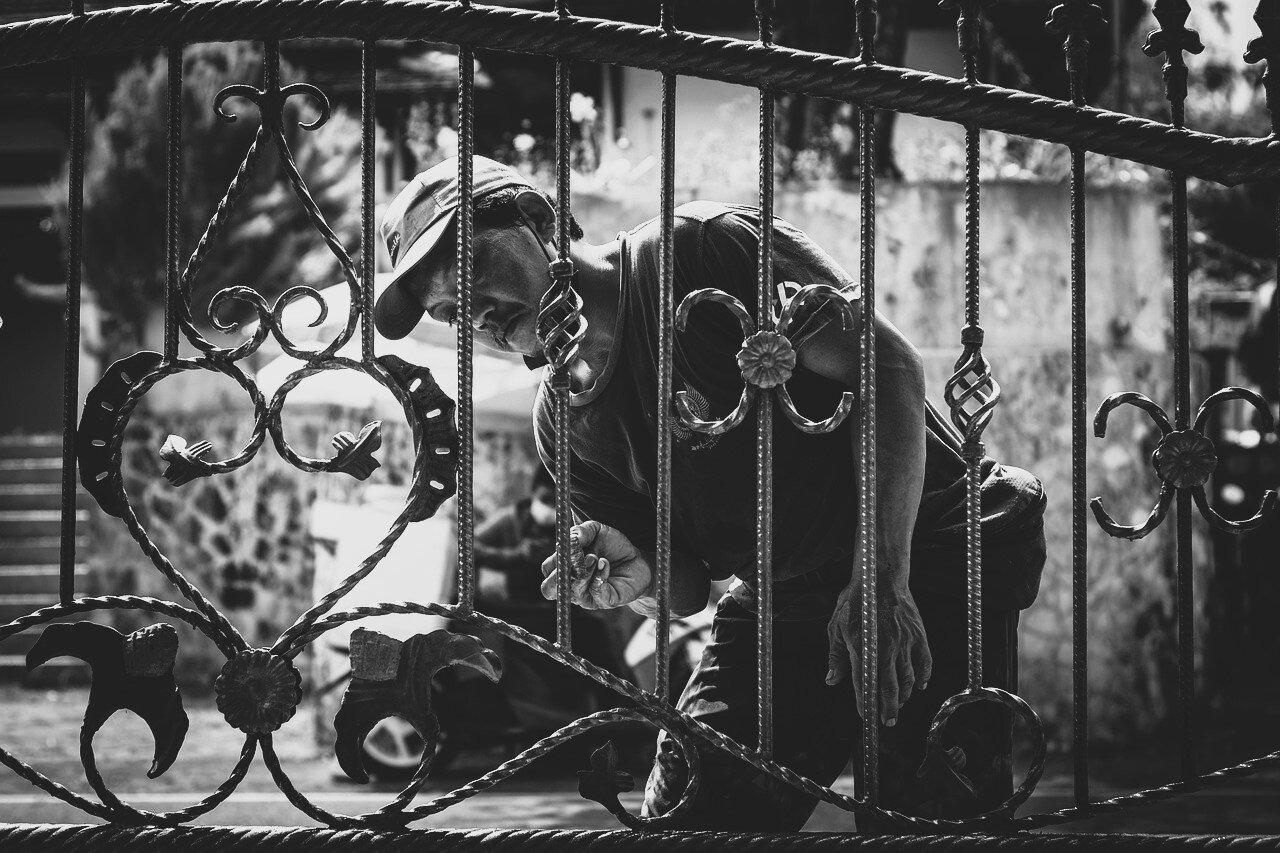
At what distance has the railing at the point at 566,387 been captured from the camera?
71.3 inches

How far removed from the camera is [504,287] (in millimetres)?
2162

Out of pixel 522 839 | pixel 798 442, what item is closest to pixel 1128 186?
pixel 798 442

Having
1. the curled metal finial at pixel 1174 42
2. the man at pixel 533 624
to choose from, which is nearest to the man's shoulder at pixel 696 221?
the curled metal finial at pixel 1174 42

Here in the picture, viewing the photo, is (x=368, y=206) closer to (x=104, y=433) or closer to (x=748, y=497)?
(x=104, y=433)

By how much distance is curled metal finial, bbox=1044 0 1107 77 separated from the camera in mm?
1850

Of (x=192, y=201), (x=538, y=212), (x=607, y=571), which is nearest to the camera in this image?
(x=538, y=212)

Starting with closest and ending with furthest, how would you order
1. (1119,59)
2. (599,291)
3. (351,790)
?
1. (599,291)
2. (351,790)
3. (1119,59)

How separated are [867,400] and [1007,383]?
258 inches

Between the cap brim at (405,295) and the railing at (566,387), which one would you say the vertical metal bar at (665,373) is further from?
the cap brim at (405,295)

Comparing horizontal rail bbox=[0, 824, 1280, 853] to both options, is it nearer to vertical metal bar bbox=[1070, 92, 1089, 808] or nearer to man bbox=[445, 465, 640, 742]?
vertical metal bar bbox=[1070, 92, 1089, 808]

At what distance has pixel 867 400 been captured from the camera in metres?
1.90

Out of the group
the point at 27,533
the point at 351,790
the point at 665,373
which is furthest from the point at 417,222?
the point at 27,533

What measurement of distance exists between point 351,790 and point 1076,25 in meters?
5.98

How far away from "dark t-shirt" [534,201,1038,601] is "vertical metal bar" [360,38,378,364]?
475mm
